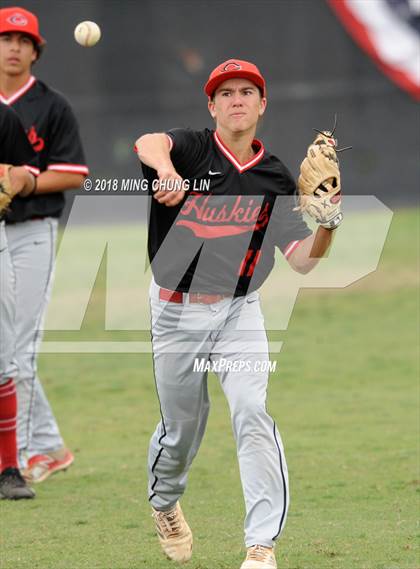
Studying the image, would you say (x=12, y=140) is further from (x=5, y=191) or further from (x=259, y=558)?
(x=259, y=558)

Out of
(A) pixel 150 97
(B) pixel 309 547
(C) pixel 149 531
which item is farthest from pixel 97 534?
(A) pixel 150 97

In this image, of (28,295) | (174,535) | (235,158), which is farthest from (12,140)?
(174,535)

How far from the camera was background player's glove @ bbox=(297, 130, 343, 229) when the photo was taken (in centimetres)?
481

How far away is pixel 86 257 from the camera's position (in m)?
16.8

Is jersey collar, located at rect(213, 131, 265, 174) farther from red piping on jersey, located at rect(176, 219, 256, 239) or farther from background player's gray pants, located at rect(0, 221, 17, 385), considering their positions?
background player's gray pants, located at rect(0, 221, 17, 385)

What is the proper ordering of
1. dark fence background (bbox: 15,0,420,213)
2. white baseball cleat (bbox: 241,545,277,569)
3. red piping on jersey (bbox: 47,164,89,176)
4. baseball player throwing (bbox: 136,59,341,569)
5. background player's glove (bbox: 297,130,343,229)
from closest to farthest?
white baseball cleat (bbox: 241,545,277,569)
background player's glove (bbox: 297,130,343,229)
baseball player throwing (bbox: 136,59,341,569)
red piping on jersey (bbox: 47,164,89,176)
dark fence background (bbox: 15,0,420,213)

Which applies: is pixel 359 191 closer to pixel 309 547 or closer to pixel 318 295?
pixel 318 295

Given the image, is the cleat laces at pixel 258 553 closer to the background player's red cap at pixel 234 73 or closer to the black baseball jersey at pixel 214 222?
the black baseball jersey at pixel 214 222

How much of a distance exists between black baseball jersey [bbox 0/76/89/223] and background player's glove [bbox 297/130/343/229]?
7.72 ft

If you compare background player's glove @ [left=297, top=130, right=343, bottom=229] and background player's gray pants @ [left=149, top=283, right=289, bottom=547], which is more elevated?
background player's glove @ [left=297, top=130, right=343, bottom=229]

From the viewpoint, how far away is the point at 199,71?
18.4 m

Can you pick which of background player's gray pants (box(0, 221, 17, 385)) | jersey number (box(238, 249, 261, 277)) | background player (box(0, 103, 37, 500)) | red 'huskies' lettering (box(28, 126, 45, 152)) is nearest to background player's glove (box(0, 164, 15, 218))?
background player (box(0, 103, 37, 500))

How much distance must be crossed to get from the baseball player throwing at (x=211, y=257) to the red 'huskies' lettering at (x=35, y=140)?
1907 mm

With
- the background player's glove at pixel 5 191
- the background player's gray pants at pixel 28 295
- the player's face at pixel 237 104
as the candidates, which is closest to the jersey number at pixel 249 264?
the player's face at pixel 237 104
